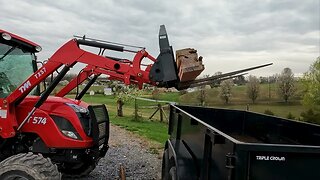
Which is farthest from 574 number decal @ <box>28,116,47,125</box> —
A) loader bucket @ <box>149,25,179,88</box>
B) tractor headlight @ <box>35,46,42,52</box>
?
loader bucket @ <box>149,25,179,88</box>

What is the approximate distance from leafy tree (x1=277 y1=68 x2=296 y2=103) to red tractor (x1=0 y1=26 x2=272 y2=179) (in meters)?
32.9

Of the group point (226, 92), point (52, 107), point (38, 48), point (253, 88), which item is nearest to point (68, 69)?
point (52, 107)

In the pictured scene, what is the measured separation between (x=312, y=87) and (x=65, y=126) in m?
35.4

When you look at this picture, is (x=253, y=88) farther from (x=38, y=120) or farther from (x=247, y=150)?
(x=247, y=150)

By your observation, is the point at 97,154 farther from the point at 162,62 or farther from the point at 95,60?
the point at 162,62

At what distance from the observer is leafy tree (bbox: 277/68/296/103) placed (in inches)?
1479

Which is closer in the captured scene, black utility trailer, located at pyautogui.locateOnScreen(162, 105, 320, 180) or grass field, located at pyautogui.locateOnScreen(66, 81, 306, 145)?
black utility trailer, located at pyautogui.locateOnScreen(162, 105, 320, 180)

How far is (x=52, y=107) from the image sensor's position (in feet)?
21.2

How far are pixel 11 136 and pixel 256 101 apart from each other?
1188 inches

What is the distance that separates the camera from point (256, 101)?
34312 mm

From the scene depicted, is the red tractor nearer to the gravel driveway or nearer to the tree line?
the gravel driveway

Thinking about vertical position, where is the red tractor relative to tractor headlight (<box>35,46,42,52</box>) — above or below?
below

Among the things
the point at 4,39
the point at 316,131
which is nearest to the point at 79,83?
the point at 4,39

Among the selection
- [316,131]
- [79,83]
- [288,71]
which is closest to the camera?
[316,131]
